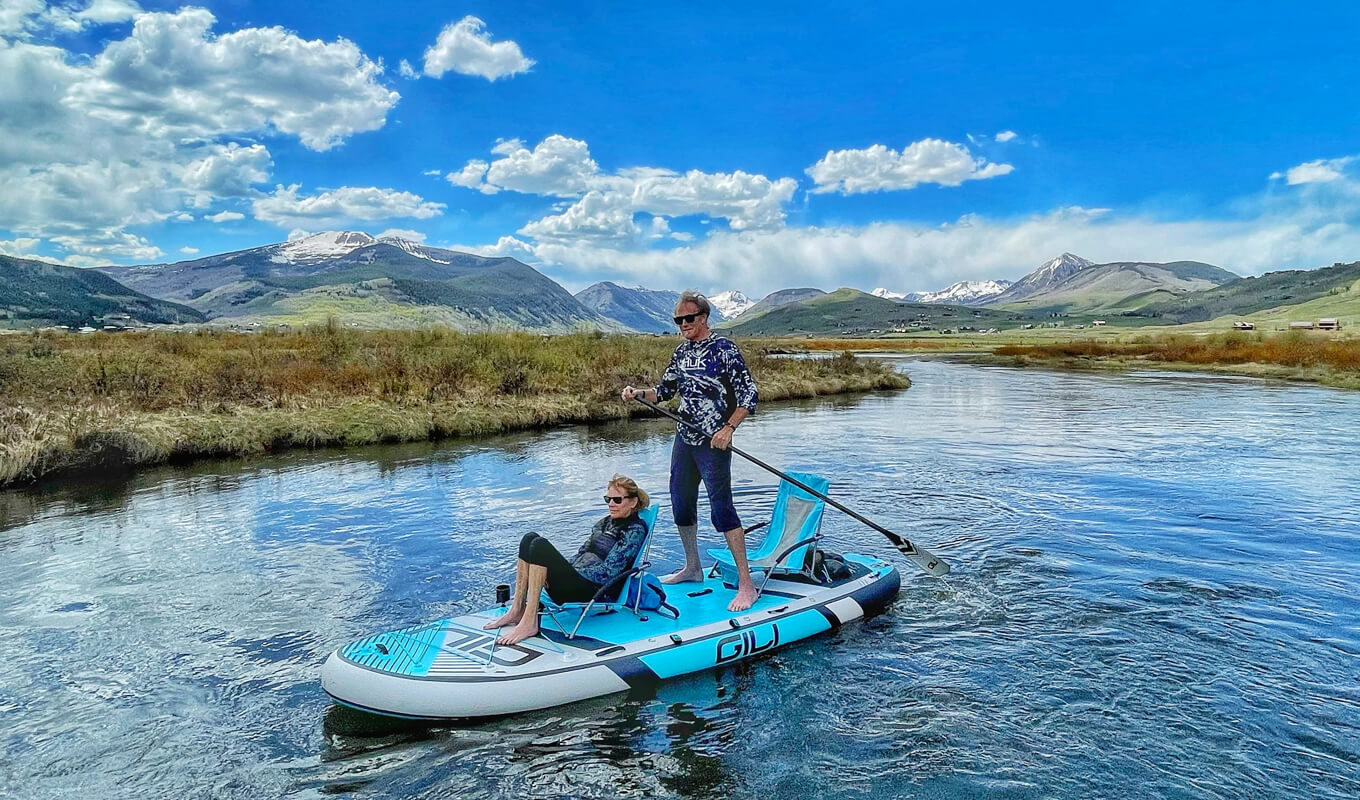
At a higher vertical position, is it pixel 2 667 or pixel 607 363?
pixel 607 363

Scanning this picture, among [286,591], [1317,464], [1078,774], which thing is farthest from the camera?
[1317,464]

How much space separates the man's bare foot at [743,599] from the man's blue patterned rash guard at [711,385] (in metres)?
1.53

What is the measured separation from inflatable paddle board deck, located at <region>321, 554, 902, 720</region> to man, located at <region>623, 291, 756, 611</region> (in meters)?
0.41

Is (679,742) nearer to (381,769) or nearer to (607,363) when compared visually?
(381,769)

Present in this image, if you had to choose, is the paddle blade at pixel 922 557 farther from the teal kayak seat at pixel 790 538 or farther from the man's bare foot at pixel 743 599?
the man's bare foot at pixel 743 599

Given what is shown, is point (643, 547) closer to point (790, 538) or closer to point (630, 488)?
point (630, 488)

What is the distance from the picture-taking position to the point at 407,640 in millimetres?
6887

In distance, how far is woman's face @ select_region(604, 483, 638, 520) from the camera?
739cm

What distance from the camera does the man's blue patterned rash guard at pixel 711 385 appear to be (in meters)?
7.80

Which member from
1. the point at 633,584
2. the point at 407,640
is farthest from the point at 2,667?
the point at 633,584

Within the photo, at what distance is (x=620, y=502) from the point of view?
24.3 feet

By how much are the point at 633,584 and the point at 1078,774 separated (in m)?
3.86

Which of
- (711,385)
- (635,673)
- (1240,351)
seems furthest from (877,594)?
(1240,351)

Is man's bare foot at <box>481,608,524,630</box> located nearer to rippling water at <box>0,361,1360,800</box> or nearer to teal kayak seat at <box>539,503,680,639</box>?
teal kayak seat at <box>539,503,680,639</box>
